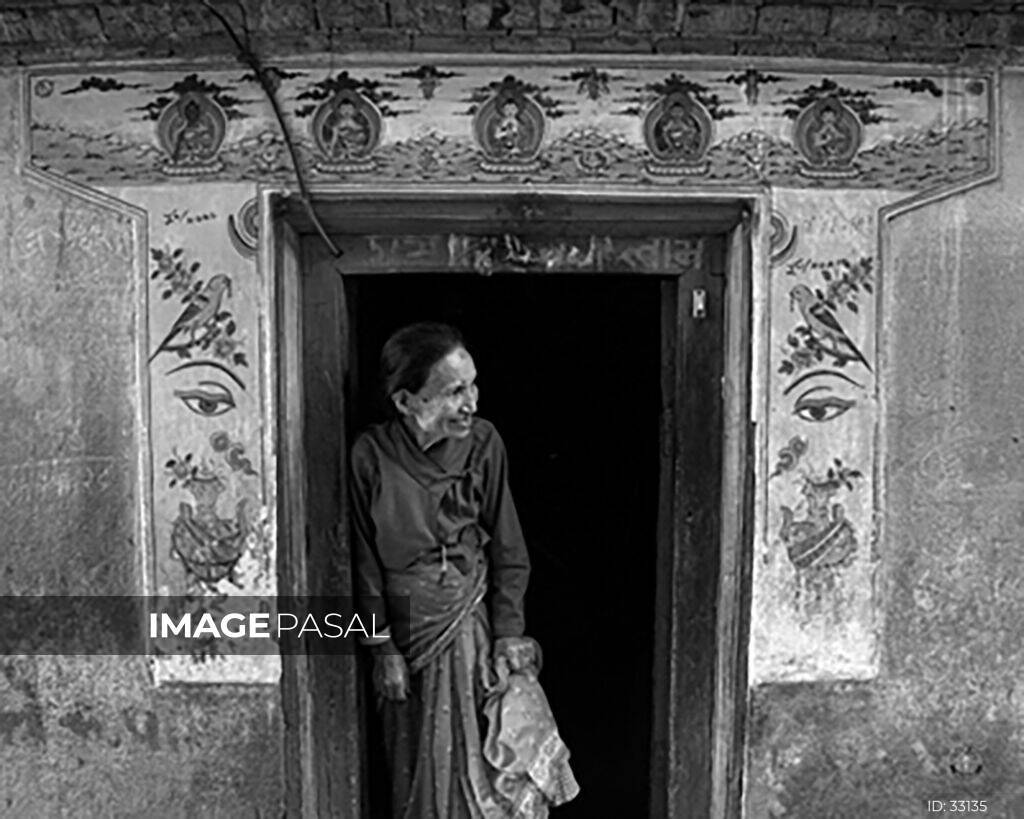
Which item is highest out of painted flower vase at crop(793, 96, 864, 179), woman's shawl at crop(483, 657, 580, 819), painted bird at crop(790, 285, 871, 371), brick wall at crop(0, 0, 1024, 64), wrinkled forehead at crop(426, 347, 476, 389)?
brick wall at crop(0, 0, 1024, 64)

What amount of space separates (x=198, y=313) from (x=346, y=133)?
595 millimetres

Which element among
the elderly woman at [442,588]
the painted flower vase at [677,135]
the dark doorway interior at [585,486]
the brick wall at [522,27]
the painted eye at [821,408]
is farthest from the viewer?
the dark doorway interior at [585,486]

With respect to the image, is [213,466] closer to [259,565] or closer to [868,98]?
[259,565]

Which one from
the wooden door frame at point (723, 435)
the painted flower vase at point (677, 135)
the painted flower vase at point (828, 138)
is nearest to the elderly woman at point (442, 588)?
the wooden door frame at point (723, 435)

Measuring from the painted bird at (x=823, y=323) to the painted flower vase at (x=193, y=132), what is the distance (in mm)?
1523

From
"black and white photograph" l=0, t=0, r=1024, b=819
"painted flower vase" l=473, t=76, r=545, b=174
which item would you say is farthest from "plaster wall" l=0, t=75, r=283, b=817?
"painted flower vase" l=473, t=76, r=545, b=174

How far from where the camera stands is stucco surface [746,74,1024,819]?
11.1ft

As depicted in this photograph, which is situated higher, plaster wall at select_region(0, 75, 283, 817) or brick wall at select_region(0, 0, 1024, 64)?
brick wall at select_region(0, 0, 1024, 64)

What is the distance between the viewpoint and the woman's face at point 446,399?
11.4ft

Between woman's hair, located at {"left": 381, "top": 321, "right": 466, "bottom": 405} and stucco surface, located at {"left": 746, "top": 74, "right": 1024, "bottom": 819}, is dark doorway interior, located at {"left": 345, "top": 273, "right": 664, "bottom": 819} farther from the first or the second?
stucco surface, located at {"left": 746, "top": 74, "right": 1024, "bottom": 819}

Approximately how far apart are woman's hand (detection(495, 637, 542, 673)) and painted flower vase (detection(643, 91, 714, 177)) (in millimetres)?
1360

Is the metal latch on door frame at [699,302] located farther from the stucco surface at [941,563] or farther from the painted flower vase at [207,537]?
the painted flower vase at [207,537]

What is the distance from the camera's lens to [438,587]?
11.8ft

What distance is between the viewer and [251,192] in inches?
130
